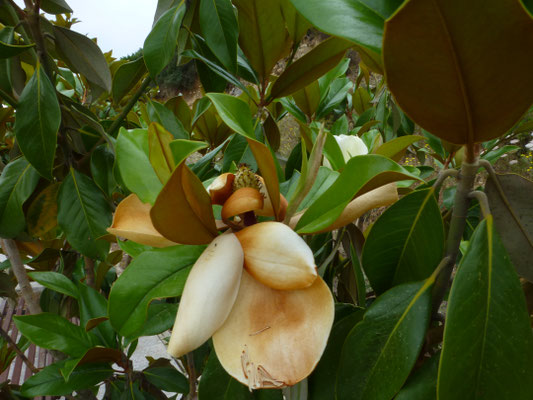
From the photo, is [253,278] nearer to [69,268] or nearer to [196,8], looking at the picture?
[196,8]

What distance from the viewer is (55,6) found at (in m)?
0.79

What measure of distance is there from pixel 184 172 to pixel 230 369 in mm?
149

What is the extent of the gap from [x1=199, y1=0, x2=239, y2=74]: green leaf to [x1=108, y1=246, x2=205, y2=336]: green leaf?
32cm

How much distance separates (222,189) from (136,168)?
0.29 ft

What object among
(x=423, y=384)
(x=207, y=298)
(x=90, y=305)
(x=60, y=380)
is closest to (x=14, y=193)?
(x=90, y=305)

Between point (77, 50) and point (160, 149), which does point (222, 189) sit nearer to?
point (160, 149)

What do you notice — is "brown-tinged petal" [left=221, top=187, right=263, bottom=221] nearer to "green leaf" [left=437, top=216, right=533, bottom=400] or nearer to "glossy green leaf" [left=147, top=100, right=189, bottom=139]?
"green leaf" [left=437, top=216, right=533, bottom=400]

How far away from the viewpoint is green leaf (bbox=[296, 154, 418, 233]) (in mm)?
296

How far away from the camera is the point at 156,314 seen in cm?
53

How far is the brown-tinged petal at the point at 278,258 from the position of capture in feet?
0.95

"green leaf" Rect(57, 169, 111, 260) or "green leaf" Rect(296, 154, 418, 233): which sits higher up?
"green leaf" Rect(296, 154, 418, 233)

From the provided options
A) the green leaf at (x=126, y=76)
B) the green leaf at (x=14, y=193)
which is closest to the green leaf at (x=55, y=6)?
the green leaf at (x=126, y=76)

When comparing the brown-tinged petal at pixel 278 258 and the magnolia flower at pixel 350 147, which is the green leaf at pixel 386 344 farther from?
the magnolia flower at pixel 350 147

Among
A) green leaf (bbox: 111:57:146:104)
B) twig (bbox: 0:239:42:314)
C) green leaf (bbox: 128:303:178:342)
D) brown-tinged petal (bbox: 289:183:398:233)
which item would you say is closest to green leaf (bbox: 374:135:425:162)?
brown-tinged petal (bbox: 289:183:398:233)
